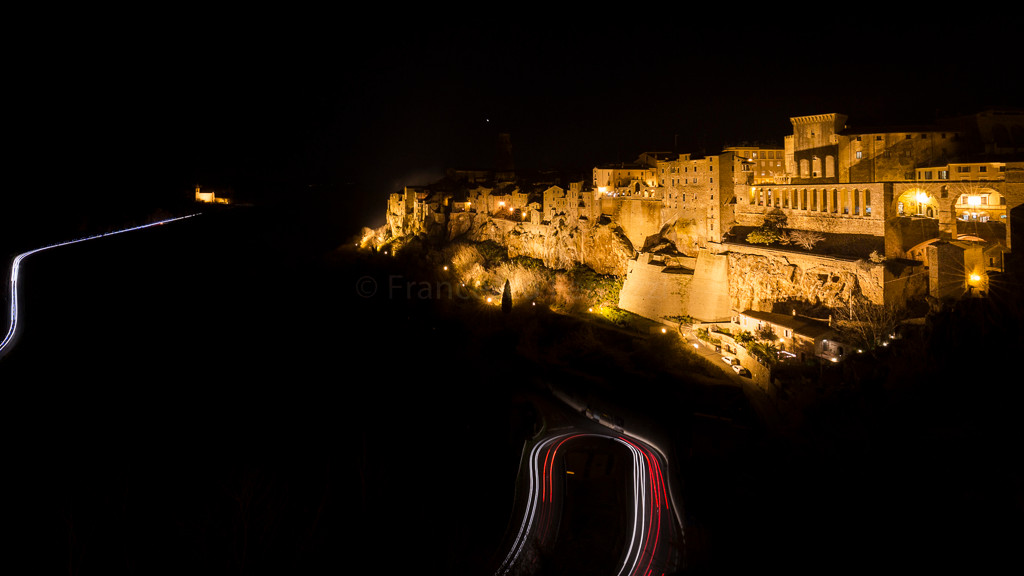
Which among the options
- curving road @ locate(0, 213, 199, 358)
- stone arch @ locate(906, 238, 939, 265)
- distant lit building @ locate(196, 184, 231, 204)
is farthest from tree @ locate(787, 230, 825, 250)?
distant lit building @ locate(196, 184, 231, 204)

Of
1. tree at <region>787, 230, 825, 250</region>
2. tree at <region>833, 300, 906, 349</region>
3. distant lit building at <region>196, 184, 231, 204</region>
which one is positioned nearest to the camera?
tree at <region>833, 300, 906, 349</region>

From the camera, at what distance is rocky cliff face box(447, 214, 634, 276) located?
26.5m

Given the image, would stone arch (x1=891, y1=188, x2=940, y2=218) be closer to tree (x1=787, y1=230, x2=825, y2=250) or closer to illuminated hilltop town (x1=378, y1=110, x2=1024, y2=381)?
illuminated hilltop town (x1=378, y1=110, x2=1024, y2=381)

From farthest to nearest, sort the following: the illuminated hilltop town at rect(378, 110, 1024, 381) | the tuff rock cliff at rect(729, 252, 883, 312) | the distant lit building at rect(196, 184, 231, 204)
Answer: the distant lit building at rect(196, 184, 231, 204), the tuff rock cliff at rect(729, 252, 883, 312), the illuminated hilltop town at rect(378, 110, 1024, 381)

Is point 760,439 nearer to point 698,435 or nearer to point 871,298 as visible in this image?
point 698,435

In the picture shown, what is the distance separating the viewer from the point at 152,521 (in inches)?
247

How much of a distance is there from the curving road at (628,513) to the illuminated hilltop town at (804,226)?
5984 mm

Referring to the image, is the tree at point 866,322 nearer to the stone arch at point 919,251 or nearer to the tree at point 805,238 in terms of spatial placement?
the stone arch at point 919,251

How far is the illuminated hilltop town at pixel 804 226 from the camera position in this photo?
663 inches

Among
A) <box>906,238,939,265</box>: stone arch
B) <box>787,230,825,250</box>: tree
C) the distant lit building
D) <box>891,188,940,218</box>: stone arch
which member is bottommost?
<box>906,238,939,265</box>: stone arch

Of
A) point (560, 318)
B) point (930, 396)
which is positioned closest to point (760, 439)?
point (930, 396)

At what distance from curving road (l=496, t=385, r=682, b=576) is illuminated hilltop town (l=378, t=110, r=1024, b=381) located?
598 cm

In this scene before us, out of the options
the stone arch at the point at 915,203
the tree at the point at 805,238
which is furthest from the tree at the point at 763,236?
the stone arch at the point at 915,203

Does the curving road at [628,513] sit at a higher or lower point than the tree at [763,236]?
lower
